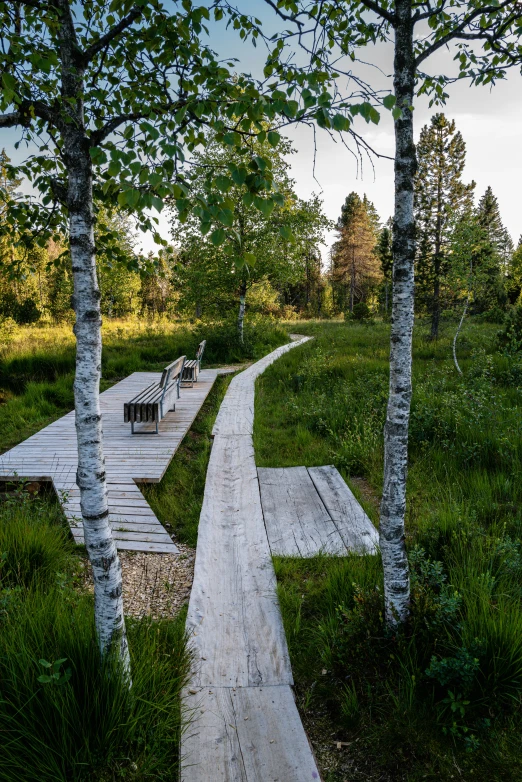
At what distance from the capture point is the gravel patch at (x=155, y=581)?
3.41 m

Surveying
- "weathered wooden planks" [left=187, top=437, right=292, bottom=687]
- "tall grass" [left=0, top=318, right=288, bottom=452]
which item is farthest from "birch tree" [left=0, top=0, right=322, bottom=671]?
"tall grass" [left=0, top=318, right=288, bottom=452]

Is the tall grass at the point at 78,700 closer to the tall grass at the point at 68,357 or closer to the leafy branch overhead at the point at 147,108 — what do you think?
the leafy branch overhead at the point at 147,108

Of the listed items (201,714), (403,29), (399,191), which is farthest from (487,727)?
(403,29)

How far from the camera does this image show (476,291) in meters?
12.7

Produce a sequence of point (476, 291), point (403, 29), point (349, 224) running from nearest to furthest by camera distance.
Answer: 1. point (403, 29)
2. point (476, 291)
3. point (349, 224)

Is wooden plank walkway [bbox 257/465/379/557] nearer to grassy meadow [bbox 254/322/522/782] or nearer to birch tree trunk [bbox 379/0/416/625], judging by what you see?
grassy meadow [bbox 254/322/522/782]

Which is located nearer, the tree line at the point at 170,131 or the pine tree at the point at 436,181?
the tree line at the point at 170,131

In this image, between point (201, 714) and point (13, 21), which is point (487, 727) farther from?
point (13, 21)

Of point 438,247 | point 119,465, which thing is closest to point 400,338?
point 119,465

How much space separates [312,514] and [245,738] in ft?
8.81

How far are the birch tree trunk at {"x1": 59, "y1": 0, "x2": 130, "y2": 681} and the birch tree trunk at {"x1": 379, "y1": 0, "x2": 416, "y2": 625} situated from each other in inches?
63.4

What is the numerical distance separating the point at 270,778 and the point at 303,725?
403 mm

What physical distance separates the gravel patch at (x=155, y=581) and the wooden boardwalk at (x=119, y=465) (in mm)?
133

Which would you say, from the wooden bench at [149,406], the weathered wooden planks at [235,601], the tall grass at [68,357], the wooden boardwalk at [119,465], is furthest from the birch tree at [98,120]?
the tall grass at [68,357]
